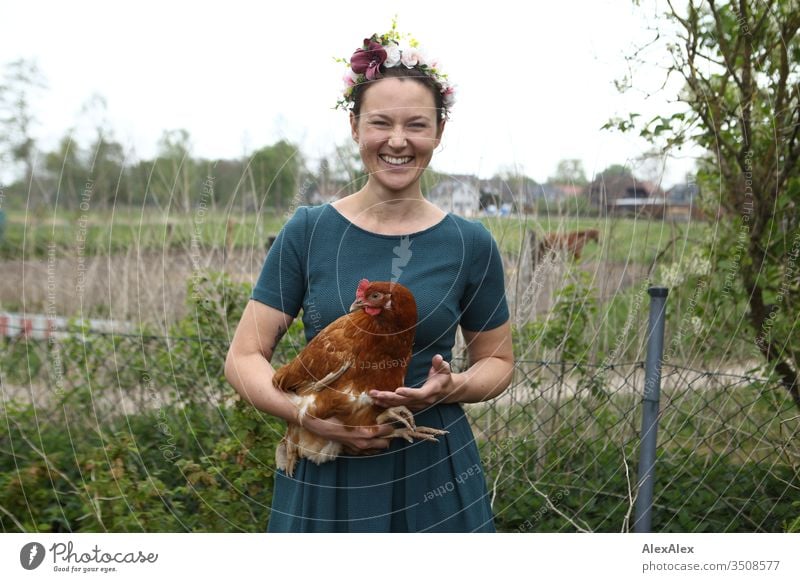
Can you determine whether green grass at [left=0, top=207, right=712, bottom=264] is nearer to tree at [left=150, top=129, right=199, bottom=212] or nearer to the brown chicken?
tree at [left=150, top=129, right=199, bottom=212]

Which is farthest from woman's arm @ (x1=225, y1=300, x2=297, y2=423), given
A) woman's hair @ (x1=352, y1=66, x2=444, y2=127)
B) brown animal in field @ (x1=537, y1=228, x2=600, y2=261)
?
brown animal in field @ (x1=537, y1=228, x2=600, y2=261)

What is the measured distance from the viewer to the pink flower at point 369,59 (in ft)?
4.98

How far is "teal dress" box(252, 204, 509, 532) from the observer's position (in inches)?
61.1

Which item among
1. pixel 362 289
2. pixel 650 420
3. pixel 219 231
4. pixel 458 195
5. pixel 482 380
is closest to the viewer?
pixel 362 289

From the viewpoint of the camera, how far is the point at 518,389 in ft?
9.92

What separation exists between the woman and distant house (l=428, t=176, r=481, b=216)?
661 mm

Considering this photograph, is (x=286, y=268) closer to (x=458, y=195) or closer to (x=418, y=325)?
(x=418, y=325)

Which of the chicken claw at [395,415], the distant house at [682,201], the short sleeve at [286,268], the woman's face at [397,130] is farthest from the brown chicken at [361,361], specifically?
the distant house at [682,201]

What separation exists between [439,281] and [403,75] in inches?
15.9

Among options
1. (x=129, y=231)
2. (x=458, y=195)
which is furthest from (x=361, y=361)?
(x=129, y=231)

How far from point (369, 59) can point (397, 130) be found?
164 mm

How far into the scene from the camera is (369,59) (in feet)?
5.04
